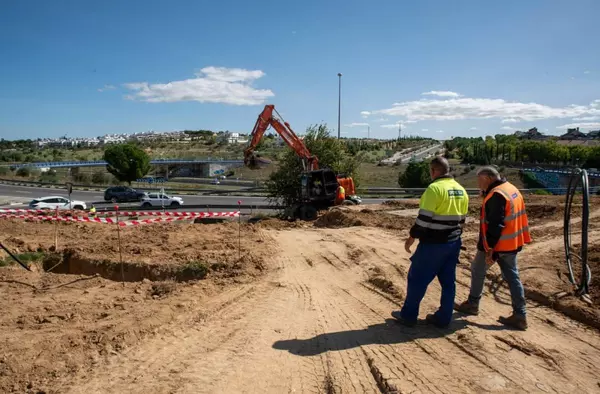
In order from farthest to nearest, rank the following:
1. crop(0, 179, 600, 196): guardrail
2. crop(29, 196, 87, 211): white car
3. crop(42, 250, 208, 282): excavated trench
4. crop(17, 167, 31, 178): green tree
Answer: crop(17, 167, 31, 178): green tree < crop(0, 179, 600, 196): guardrail < crop(29, 196, 87, 211): white car < crop(42, 250, 208, 282): excavated trench

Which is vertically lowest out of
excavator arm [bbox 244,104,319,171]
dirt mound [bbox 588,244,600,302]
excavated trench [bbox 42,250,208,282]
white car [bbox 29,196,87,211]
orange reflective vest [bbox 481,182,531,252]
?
white car [bbox 29,196,87,211]

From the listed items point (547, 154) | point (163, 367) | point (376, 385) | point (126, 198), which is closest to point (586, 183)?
point (376, 385)

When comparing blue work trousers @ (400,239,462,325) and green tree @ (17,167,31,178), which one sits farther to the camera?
green tree @ (17,167,31,178)

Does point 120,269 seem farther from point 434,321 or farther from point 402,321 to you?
point 434,321

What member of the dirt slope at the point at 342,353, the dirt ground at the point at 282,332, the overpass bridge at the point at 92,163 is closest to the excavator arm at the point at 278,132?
the dirt ground at the point at 282,332

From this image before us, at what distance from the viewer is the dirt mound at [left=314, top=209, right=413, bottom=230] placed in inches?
531

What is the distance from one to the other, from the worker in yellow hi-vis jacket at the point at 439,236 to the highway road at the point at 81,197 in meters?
28.6

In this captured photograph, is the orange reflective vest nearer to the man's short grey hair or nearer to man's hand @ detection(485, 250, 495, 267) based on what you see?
man's hand @ detection(485, 250, 495, 267)

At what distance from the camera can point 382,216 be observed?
1522cm

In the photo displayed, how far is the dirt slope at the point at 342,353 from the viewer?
3.73 meters

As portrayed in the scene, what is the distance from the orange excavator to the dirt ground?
9.79 m

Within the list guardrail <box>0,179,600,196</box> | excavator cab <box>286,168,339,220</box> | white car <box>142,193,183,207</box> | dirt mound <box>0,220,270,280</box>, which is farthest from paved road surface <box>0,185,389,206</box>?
dirt mound <box>0,220,270,280</box>

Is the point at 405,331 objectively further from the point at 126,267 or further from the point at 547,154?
the point at 547,154

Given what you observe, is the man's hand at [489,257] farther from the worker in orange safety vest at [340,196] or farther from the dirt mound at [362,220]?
the worker in orange safety vest at [340,196]
